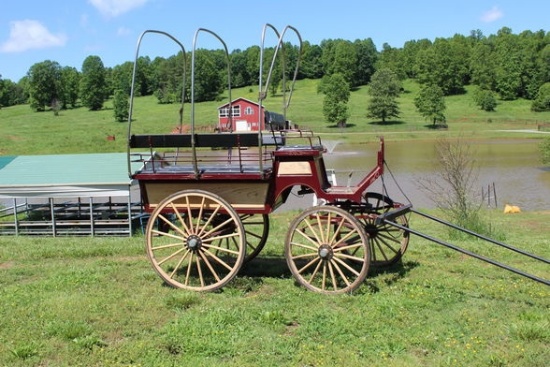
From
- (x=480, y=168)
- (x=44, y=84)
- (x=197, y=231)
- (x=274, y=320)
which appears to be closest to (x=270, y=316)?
(x=274, y=320)

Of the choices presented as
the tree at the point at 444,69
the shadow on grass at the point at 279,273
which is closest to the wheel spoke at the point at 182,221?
the shadow on grass at the point at 279,273

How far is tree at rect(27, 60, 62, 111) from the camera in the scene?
123500mm

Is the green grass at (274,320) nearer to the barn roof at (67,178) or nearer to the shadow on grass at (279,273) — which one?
the shadow on grass at (279,273)

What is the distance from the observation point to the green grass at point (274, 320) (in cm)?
527

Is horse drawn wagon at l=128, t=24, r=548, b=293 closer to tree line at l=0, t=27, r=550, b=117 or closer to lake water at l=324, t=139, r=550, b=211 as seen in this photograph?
lake water at l=324, t=139, r=550, b=211

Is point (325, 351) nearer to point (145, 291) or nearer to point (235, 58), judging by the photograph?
point (145, 291)

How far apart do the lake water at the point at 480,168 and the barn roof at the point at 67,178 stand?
825cm

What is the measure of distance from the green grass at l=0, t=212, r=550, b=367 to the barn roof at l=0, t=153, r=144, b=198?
9521 millimetres

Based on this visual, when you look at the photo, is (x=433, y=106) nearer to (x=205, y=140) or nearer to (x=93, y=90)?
(x=93, y=90)

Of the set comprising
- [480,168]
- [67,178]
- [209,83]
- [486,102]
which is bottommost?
[480,168]

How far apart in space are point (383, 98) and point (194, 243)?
88302 millimetres

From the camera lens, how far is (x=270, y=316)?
6.20 m

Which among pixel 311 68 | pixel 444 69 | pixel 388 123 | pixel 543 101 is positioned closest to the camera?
pixel 388 123

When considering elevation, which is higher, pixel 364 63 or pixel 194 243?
pixel 364 63
